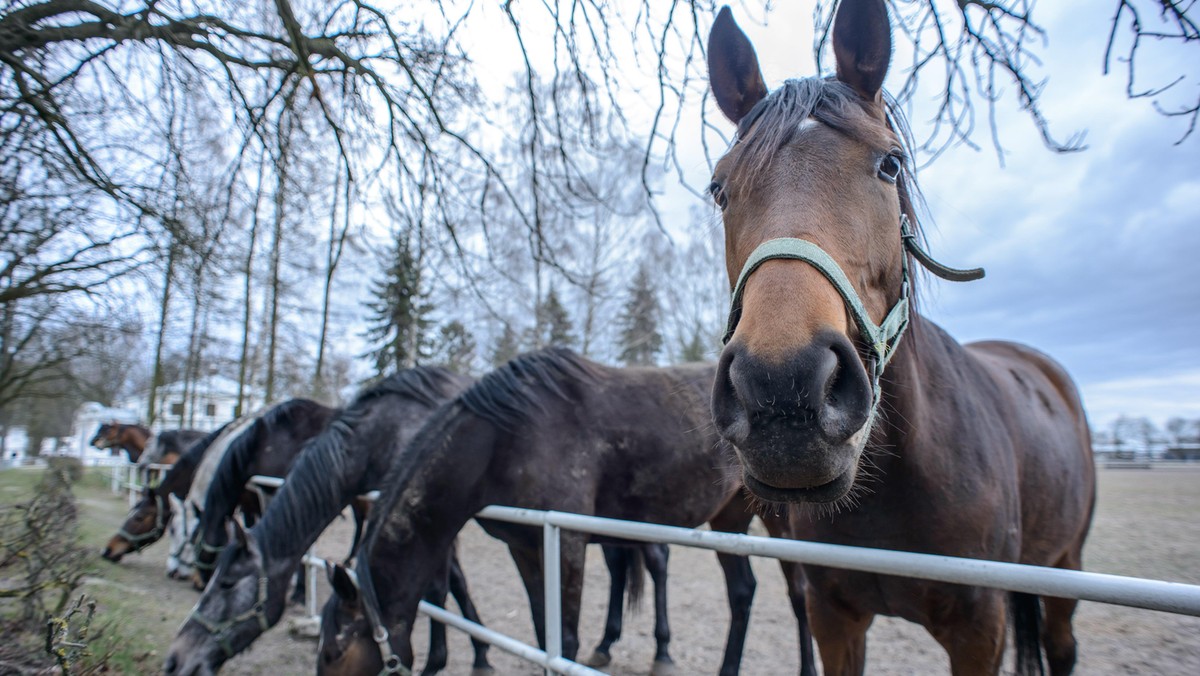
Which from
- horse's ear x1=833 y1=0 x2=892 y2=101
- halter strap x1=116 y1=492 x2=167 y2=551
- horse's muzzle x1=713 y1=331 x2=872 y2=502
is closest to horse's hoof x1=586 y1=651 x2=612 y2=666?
horse's muzzle x1=713 y1=331 x2=872 y2=502

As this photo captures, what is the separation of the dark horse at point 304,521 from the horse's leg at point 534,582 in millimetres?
488

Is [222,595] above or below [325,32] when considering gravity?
below

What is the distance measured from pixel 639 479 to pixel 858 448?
8.88 ft

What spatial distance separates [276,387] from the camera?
18891mm

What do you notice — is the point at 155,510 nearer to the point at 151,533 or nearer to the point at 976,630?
the point at 151,533

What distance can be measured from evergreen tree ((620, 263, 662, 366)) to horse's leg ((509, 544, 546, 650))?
33.9 ft

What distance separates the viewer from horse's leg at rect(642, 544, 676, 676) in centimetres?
427

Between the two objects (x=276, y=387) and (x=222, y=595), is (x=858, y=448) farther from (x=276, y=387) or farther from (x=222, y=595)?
(x=276, y=387)

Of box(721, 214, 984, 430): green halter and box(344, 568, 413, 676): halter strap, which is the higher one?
box(721, 214, 984, 430): green halter

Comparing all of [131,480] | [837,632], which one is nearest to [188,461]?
[131,480]

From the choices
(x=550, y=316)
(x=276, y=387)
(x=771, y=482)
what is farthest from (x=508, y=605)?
(x=276, y=387)

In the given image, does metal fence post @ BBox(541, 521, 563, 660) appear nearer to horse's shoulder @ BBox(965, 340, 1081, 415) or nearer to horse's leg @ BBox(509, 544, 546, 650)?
horse's leg @ BBox(509, 544, 546, 650)

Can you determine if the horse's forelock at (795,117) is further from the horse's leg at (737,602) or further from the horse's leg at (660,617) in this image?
the horse's leg at (660,617)

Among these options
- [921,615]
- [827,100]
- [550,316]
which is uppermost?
[550,316]
